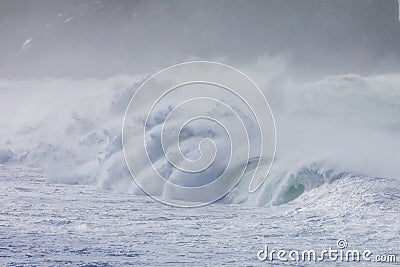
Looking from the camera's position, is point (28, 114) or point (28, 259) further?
point (28, 114)

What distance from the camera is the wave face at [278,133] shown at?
13859mm

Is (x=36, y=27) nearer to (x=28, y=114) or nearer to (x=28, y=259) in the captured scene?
(x=28, y=114)

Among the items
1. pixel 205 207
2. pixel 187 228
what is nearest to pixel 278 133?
pixel 205 207

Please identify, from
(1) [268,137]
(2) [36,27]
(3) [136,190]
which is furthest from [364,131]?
(2) [36,27]

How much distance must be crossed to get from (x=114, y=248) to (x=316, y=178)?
615cm

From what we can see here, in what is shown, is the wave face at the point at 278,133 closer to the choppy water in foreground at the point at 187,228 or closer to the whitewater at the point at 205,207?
the whitewater at the point at 205,207

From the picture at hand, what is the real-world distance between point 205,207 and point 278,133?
7.24 metres

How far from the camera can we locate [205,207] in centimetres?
1234

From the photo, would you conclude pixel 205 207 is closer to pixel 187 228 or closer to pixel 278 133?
pixel 187 228

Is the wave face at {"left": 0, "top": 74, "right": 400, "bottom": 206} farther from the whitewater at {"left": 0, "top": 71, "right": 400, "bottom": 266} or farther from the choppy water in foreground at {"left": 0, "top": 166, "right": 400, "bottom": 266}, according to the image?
the choppy water in foreground at {"left": 0, "top": 166, "right": 400, "bottom": 266}

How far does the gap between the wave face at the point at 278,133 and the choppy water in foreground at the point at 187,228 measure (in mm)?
1001

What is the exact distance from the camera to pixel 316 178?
538 inches

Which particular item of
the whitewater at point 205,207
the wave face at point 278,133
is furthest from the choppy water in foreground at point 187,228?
the wave face at point 278,133

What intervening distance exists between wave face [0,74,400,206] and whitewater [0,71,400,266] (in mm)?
52
